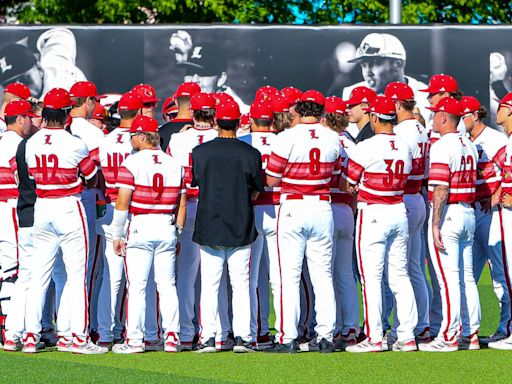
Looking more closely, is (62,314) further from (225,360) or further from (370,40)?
(370,40)

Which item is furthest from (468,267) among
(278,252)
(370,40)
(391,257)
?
(370,40)

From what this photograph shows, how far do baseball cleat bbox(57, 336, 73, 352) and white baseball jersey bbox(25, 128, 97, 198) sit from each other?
4.30 feet

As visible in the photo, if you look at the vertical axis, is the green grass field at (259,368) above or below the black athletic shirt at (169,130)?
below

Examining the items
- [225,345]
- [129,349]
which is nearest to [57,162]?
[129,349]

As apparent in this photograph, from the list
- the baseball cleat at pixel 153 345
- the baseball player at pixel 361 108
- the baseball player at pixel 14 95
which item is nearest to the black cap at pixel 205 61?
the baseball player at pixel 14 95

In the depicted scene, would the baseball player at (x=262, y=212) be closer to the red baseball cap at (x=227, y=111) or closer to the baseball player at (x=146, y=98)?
the red baseball cap at (x=227, y=111)

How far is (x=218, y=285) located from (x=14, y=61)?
8.87m

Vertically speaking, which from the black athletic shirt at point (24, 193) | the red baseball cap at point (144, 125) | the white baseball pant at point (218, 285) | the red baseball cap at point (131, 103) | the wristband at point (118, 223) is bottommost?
the white baseball pant at point (218, 285)

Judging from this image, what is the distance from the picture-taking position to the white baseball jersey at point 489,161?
1256 cm

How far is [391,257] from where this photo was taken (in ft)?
39.4

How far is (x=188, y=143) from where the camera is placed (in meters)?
12.4

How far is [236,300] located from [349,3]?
17695 millimetres

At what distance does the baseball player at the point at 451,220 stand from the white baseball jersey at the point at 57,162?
3077 mm

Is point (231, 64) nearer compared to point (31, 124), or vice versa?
point (31, 124)
